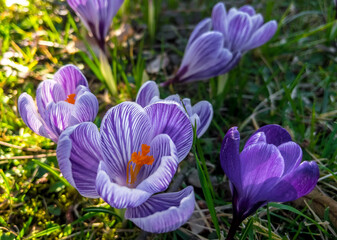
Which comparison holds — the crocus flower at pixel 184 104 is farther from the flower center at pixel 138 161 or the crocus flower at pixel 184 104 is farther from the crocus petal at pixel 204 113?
the flower center at pixel 138 161

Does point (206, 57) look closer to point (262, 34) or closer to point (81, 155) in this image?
point (262, 34)

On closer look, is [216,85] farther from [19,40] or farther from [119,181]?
[19,40]

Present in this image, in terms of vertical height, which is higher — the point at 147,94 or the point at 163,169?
the point at 147,94

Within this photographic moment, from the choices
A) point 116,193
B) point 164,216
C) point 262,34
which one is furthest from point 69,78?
point 262,34

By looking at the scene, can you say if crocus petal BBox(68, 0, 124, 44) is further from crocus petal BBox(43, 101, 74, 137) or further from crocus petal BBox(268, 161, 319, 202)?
crocus petal BBox(268, 161, 319, 202)

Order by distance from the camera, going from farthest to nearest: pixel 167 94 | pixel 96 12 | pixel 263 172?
pixel 167 94 → pixel 96 12 → pixel 263 172

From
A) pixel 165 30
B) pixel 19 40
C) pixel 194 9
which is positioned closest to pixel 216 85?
pixel 165 30

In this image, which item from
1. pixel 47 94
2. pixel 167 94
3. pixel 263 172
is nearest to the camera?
pixel 263 172
